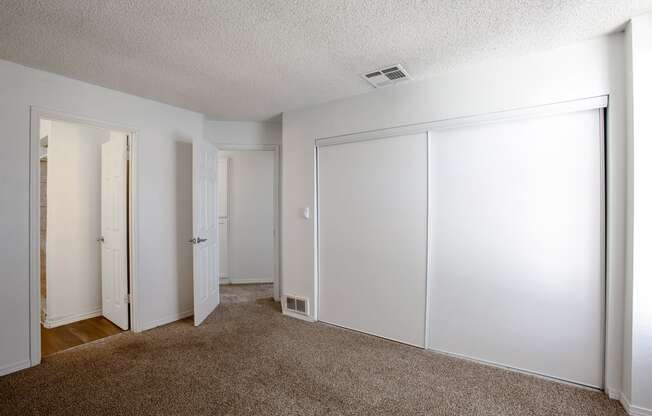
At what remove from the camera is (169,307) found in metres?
3.42

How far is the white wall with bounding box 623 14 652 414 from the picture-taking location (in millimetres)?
1820

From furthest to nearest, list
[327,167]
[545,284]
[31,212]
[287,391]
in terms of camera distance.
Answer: [327,167] < [31,212] < [545,284] < [287,391]

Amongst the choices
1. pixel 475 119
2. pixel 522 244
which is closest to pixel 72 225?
pixel 475 119

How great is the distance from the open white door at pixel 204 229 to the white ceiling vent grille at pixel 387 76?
186cm

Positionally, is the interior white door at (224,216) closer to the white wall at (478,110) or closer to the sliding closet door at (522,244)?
the white wall at (478,110)

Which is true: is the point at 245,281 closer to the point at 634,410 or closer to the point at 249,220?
the point at 249,220

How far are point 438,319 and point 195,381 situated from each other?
1974 millimetres

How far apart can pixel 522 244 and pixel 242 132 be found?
3.32 metres

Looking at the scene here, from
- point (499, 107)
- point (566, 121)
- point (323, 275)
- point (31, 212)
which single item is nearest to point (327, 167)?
point (323, 275)

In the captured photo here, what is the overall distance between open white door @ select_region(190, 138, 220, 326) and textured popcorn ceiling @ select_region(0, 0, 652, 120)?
89 cm

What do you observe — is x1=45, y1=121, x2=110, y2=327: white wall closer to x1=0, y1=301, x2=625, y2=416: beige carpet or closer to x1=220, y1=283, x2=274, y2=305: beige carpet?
x1=0, y1=301, x2=625, y2=416: beige carpet

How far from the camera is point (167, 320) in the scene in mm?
3389

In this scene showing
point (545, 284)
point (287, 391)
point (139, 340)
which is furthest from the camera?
point (139, 340)

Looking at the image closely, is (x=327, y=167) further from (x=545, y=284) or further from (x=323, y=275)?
(x=545, y=284)
